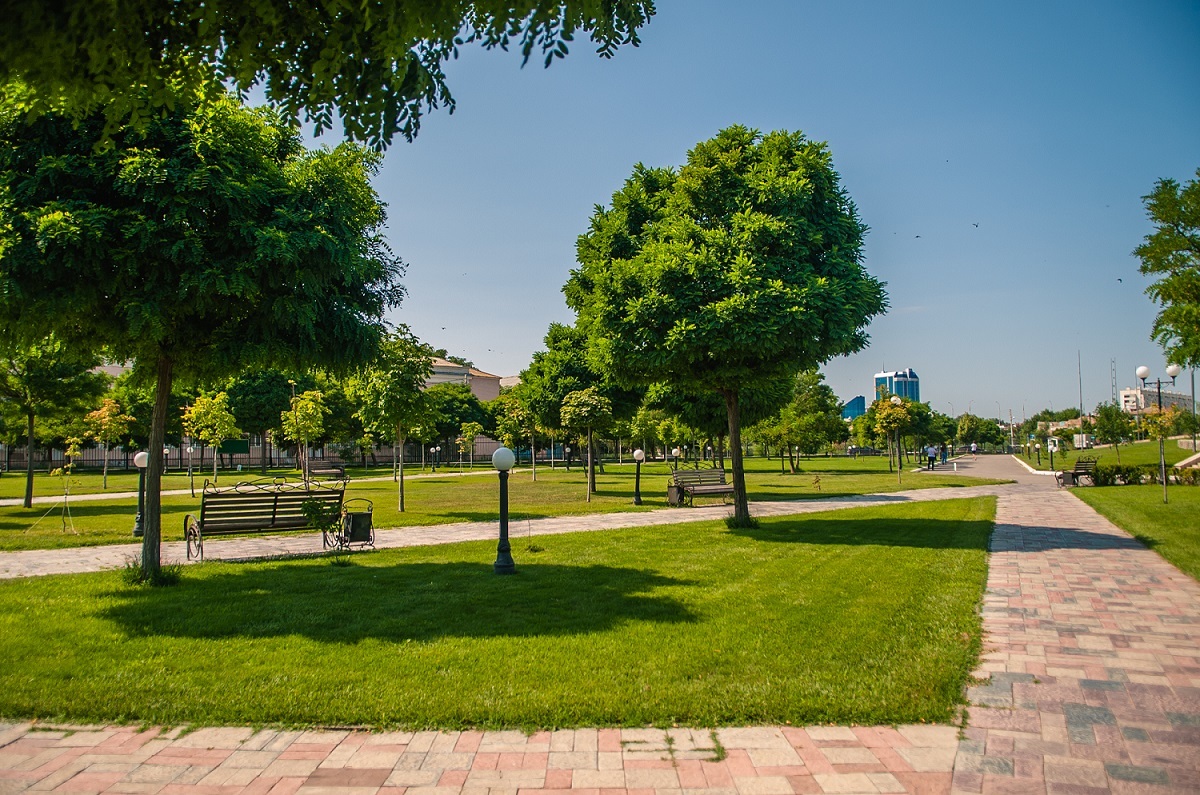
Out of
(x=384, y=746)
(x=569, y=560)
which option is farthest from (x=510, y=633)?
(x=569, y=560)

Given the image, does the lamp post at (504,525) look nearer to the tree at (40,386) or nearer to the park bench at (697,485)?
the park bench at (697,485)

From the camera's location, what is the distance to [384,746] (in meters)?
4.12

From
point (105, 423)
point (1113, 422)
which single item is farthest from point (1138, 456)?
point (105, 423)

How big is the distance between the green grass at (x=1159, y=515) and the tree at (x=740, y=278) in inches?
229

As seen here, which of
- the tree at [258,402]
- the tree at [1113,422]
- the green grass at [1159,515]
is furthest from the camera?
the tree at [1113,422]

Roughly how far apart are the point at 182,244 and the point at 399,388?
38.3ft

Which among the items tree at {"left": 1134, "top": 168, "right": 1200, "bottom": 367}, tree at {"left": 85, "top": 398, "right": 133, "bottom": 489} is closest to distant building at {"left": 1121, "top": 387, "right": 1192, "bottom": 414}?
tree at {"left": 1134, "top": 168, "right": 1200, "bottom": 367}

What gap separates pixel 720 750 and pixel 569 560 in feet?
21.8

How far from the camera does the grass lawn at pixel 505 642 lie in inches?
183

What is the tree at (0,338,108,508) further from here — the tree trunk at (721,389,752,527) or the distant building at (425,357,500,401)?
the distant building at (425,357,500,401)

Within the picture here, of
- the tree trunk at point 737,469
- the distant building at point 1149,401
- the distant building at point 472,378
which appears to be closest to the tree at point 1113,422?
the distant building at point 1149,401

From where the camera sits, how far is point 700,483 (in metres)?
20.4

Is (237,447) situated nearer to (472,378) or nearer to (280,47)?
(472,378)

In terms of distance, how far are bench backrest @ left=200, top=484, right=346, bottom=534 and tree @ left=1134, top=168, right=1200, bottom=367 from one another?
49.5ft
